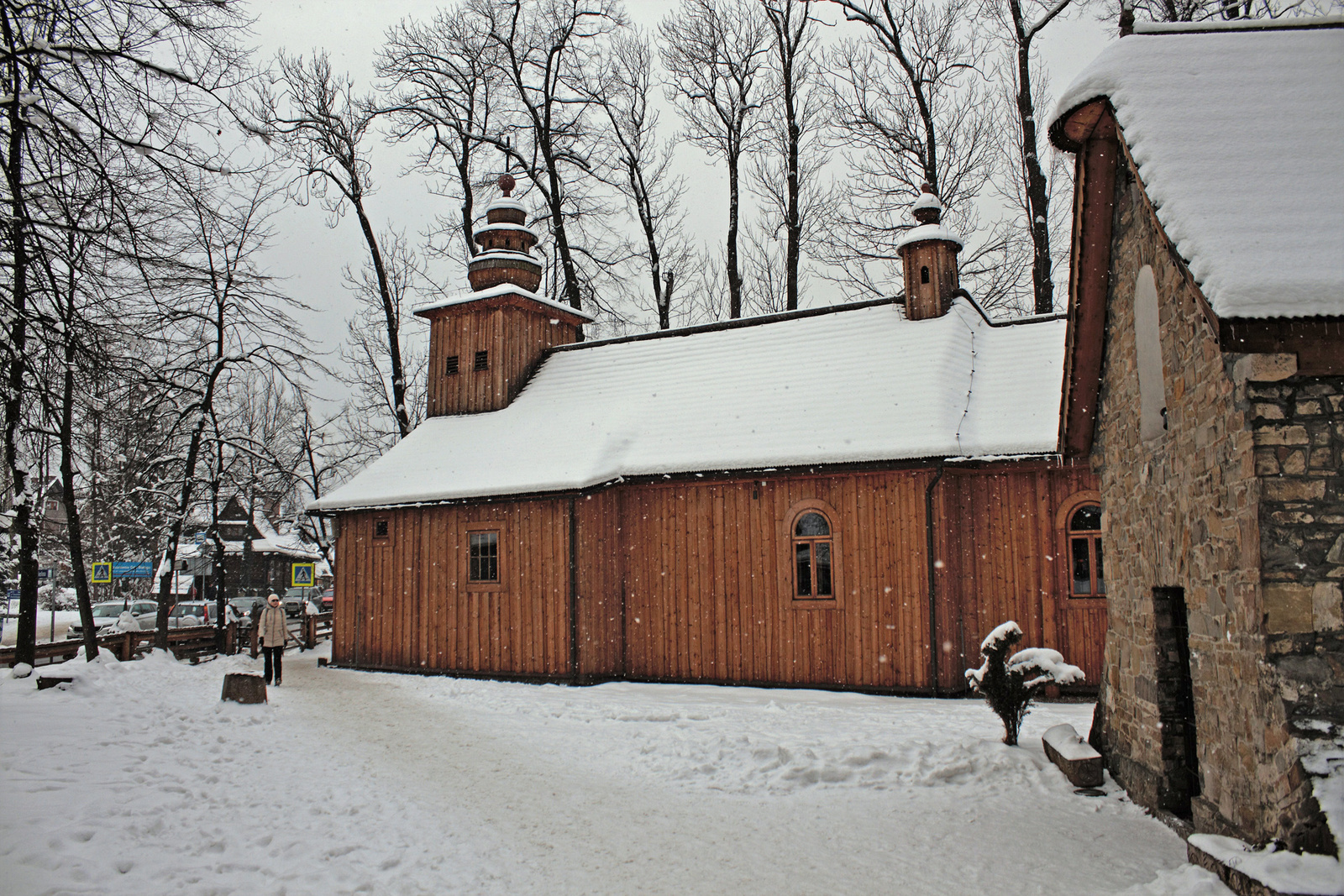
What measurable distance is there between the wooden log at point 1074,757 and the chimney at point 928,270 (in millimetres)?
8470

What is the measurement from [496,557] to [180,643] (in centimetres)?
801

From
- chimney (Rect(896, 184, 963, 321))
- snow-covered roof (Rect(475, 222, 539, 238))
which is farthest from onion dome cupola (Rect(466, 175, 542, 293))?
chimney (Rect(896, 184, 963, 321))

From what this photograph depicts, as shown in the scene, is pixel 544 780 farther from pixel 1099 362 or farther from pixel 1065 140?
pixel 1065 140

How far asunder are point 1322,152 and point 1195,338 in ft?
4.31

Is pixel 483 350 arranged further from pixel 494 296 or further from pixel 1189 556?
pixel 1189 556

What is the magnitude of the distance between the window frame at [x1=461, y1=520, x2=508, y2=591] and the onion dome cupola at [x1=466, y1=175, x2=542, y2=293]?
600 cm

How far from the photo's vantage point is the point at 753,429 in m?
13.9

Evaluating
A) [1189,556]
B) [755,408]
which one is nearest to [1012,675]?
[1189,556]

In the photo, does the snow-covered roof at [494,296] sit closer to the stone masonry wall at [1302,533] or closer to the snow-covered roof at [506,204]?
the snow-covered roof at [506,204]

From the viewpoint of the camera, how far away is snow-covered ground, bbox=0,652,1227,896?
545 cm

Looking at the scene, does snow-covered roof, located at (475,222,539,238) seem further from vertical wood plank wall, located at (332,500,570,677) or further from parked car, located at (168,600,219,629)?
parked car, located at (168,600,219,629)

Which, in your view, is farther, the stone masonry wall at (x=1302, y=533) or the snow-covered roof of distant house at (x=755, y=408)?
the snow-covered roof of distant house at (x=755, y=408)

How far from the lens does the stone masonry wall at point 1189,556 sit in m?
5.15

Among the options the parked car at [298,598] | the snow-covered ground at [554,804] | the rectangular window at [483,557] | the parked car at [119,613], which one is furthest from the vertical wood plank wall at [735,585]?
the parked car at [119,613]
